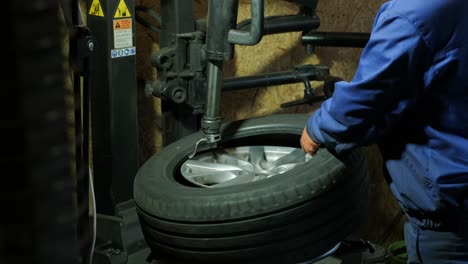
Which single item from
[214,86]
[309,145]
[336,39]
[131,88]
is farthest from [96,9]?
[336,39]

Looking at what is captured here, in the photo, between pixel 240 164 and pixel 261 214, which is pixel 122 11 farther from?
pixel 261 214

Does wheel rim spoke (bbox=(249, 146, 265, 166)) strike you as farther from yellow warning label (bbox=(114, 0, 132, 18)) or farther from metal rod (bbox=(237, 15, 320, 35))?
yellow warning label (bbox=(114, 0, 132, 18))

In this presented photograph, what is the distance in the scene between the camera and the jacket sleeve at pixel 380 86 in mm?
1708

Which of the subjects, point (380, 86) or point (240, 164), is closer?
point (380, 86)

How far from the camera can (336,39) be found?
9.68 ft

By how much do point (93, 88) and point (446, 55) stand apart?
140cm

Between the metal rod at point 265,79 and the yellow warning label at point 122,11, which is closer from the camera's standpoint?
the yellow warning label at point 122,11

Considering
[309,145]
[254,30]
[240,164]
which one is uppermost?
[254,30]

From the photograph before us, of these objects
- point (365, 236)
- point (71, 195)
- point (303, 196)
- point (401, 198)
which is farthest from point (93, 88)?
point (71, 195)

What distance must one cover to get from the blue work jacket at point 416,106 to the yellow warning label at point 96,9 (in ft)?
3.17

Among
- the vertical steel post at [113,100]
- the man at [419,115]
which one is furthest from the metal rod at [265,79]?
the man at [419,115]

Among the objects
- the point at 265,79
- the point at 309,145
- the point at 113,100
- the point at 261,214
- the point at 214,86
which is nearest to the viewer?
the point at 261,214

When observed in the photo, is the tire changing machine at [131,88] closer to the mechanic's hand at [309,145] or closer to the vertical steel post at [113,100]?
the vertical steel post at [113,100]

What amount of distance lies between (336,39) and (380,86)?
47.5 inches
